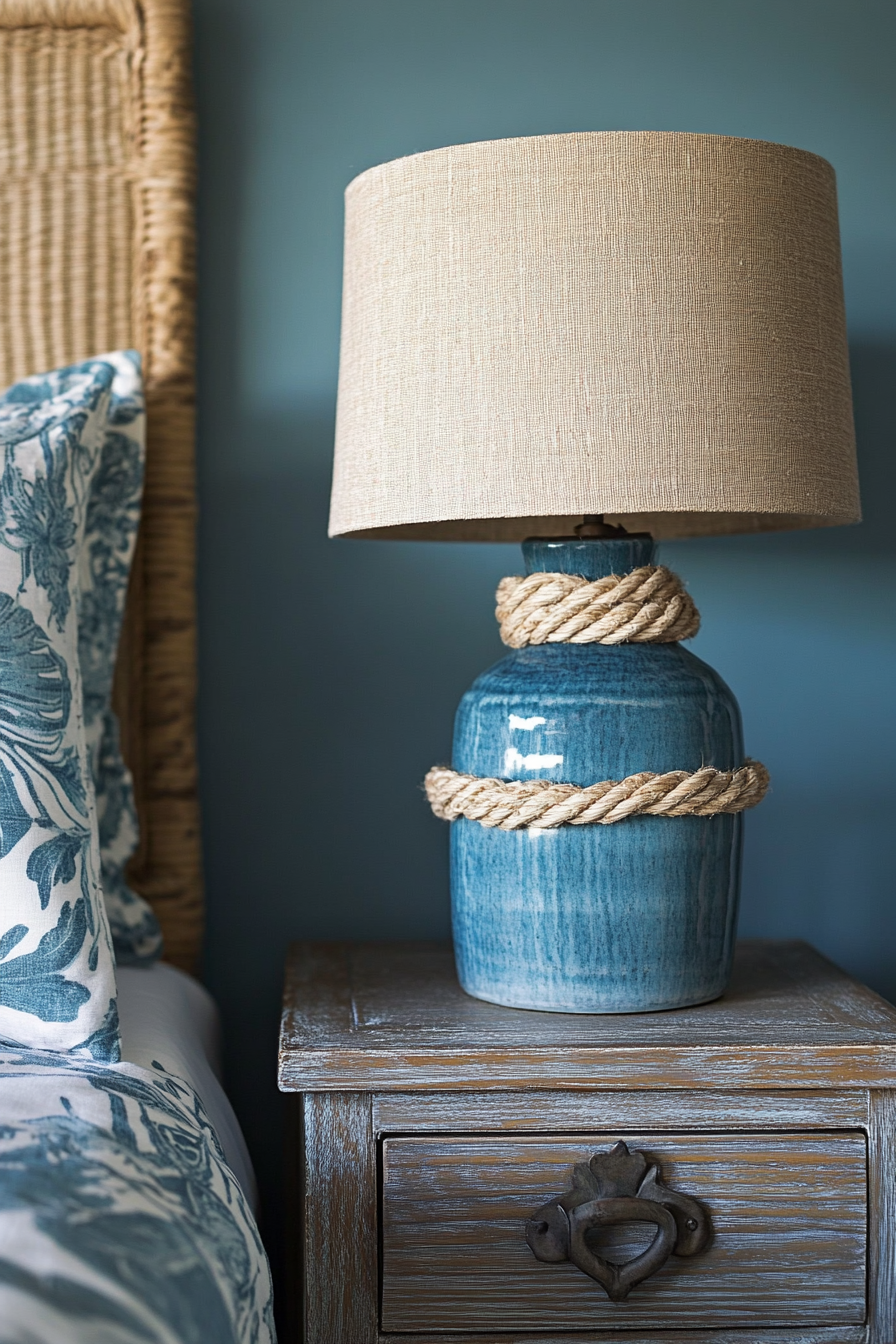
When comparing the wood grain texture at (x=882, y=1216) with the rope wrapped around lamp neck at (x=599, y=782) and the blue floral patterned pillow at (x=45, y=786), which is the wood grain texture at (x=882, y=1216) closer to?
the rope wrapped around lamp neck at (x=599, y=782)

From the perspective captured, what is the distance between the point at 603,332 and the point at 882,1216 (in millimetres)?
690

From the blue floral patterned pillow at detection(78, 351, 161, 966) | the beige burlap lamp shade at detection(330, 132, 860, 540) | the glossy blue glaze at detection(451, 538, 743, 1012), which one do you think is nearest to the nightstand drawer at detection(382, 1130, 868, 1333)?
the glossy blue glaze at detection(451, 538, 743, 1012)

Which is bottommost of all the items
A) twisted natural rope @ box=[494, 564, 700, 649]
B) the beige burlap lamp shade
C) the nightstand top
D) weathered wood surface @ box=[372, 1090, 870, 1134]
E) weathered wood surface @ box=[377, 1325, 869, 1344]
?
weathered wood surface @ box=[377, 1325, 869, 1344]

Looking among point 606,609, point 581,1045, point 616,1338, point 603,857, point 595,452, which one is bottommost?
point 616,1338

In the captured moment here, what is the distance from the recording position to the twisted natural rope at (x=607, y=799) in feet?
3.14

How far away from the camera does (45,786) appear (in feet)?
2.83

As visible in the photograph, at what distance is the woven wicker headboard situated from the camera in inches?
49.2

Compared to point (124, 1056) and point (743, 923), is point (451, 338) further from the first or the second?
point (743, 923)

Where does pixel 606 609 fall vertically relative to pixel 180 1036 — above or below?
above

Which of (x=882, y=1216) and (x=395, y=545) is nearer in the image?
(x=882, y=1216)

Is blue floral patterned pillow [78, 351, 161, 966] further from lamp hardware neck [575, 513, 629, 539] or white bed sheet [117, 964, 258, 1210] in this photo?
lamp hardware neck [575, 513, 629, 539]

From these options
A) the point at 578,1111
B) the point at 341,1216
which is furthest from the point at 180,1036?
the point at 578,1111

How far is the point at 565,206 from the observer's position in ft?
2.94

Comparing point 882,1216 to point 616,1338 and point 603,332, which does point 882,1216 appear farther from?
point 603,332
